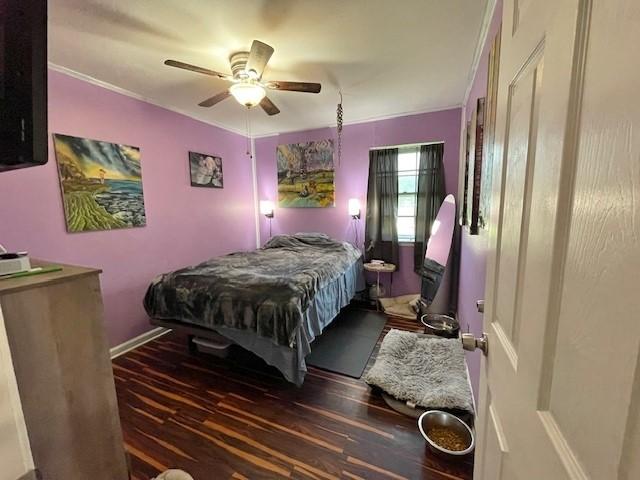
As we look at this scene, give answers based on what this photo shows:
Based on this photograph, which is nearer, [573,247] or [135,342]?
[573,247]

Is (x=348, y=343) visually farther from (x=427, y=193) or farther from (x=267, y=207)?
(x=267, y=207)

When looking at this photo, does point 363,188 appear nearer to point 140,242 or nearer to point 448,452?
point 140,242

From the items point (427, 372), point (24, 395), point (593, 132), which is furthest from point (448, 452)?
point (24, 395)

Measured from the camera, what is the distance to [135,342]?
105 inches

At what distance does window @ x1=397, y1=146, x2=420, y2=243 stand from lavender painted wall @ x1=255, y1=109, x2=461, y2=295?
146 mm

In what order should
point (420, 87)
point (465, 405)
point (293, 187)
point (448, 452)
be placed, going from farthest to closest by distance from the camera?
1. point (293, 187)
2. point (420, 87)
3. point (465, 405)
4. point (448, 452)

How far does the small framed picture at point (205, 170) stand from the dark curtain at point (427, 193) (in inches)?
105

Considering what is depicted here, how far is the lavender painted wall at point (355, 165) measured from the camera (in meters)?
3.24

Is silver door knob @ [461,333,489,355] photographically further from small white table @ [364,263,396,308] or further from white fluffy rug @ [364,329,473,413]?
small white table @ [364,263,396,308]

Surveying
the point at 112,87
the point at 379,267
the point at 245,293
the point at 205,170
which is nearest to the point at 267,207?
the point at 205,170

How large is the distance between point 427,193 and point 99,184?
3.42m

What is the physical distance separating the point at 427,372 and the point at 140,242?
9.59ft

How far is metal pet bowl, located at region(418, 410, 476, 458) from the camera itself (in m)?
1.38

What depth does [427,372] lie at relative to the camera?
2.01 m
